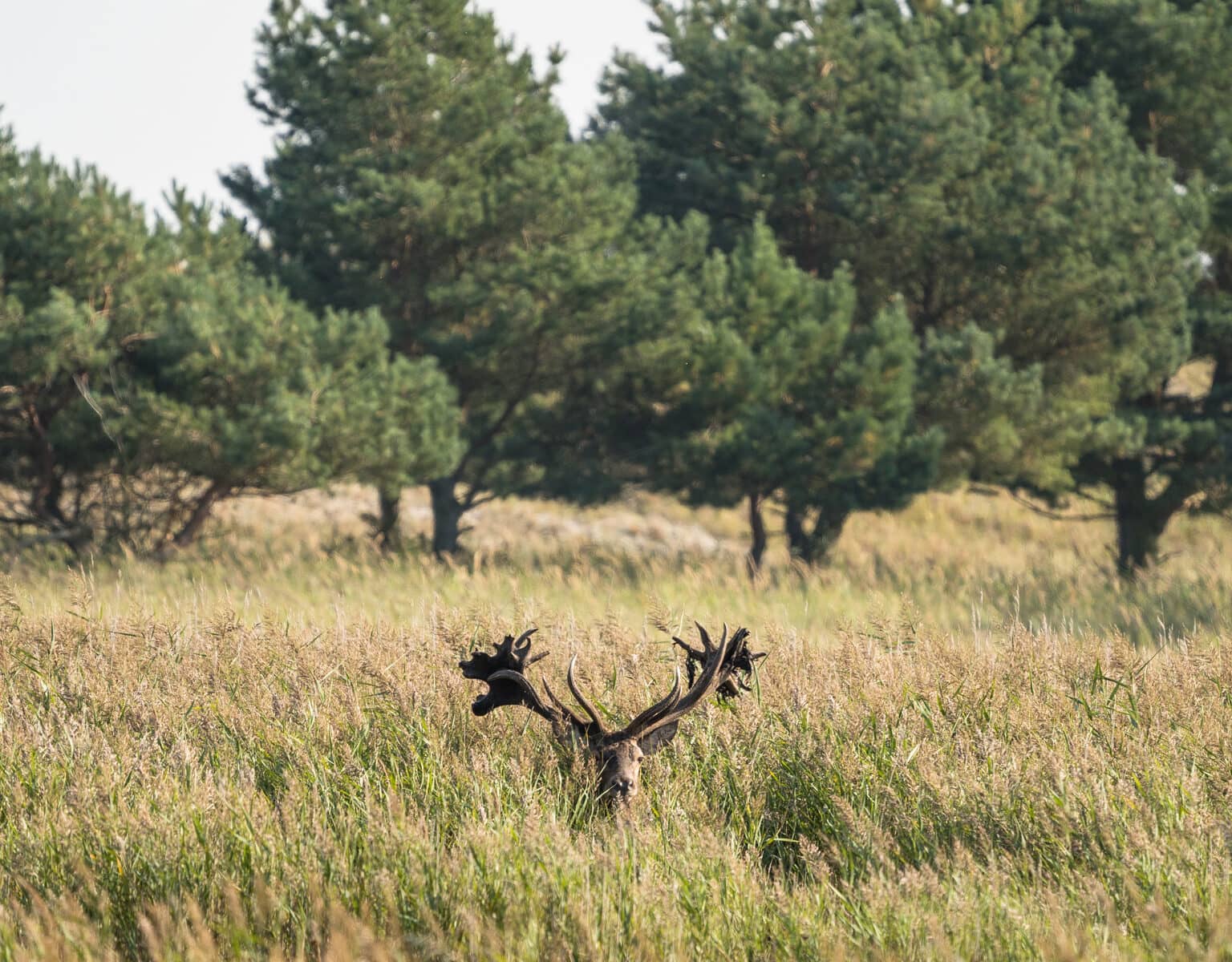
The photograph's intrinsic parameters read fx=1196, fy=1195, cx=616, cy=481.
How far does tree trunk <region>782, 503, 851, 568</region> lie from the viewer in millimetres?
16109

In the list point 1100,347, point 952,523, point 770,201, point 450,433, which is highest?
point 770,201

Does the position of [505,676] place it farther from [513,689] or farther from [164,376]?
[164,376]

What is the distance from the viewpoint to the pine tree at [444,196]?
14531 mm

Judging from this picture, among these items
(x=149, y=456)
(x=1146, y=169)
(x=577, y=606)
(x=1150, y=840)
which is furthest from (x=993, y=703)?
(x=1146, y=169)

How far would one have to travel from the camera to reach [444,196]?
14609 millimetres

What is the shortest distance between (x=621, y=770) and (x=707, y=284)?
1112 centimetres

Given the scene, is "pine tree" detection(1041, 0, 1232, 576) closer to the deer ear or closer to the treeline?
the treeline

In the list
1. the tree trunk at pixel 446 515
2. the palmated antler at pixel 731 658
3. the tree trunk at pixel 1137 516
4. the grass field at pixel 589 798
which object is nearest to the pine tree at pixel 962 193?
the tree trunk at pixel 1137 516

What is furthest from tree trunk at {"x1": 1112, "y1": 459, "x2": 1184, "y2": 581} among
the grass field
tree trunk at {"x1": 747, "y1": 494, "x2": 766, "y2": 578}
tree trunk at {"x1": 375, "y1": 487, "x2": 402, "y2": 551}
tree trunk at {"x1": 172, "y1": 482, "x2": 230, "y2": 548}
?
tree trunk at {"x1": 172, "y1": 482, "x2": 230, "y2": 548}

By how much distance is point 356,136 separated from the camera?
15.1 m

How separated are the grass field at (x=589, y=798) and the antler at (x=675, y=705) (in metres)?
0.26

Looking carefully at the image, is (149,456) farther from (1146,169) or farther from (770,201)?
(1146,169)

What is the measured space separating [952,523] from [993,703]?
19.4 m

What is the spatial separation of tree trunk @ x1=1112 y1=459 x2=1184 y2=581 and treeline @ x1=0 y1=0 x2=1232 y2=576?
0.04 meters
